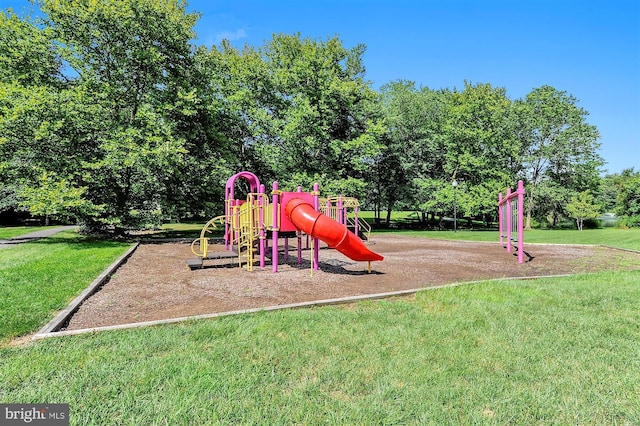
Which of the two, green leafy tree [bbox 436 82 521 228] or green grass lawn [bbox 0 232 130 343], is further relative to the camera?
green leafy tree [bbox 436 82 521 228]

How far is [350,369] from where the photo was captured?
3.35 meters

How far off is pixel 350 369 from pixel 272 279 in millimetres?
4980

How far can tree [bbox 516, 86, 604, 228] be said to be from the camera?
3584cm

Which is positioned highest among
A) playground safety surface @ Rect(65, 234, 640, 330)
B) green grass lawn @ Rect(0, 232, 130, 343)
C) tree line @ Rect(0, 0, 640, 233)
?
tree line @ Rect(0, 0, 640, 233)

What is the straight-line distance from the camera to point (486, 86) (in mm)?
37219

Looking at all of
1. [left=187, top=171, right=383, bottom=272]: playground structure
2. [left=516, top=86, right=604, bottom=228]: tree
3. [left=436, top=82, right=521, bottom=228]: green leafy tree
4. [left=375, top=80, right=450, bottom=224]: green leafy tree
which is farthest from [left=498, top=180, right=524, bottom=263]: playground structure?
[left=516, top=86, right=604, bottom=228]: tree

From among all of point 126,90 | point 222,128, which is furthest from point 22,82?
point 222,128

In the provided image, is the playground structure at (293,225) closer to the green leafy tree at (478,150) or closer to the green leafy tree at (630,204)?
the green leafy tree at (478,150)

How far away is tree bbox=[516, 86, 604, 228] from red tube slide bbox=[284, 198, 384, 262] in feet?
109

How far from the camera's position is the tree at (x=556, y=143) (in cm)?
3584

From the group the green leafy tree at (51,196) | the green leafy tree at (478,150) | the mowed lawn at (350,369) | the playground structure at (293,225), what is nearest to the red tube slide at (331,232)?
the playground structure at (293,225)

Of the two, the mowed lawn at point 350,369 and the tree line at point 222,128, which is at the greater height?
the tree line at point 222,128

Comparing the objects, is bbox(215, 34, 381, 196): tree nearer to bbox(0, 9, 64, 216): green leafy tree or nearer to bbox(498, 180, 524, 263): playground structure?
bbox(0, 9, 64, 216): green leafy tree

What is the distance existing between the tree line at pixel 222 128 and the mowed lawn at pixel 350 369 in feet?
42.8
